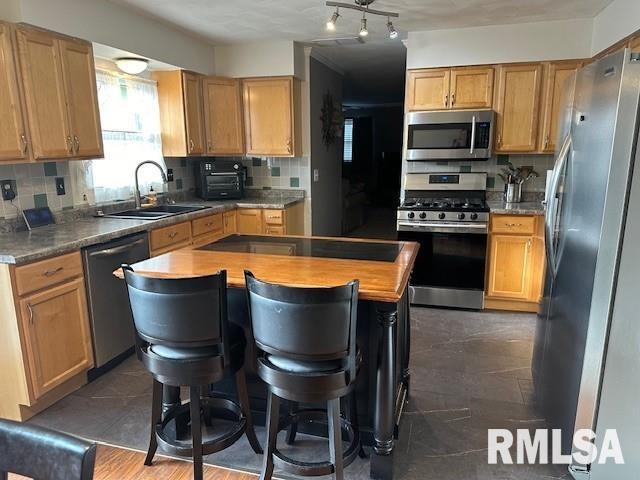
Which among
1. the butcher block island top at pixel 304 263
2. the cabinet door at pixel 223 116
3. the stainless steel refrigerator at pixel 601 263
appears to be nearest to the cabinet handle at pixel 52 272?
the butcher block island top at pixel 304 263

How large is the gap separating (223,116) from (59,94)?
184 centimetres

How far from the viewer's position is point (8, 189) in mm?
2738

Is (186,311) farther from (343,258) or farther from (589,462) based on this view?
(589,462)

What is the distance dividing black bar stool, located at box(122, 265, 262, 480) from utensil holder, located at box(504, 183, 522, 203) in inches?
124

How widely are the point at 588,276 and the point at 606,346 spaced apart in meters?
0.28

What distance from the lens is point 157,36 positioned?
11.8 feet

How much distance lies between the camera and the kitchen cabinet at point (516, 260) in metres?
3.64

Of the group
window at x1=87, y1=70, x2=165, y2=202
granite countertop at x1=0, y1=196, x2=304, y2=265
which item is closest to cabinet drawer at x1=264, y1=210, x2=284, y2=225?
granite countertop at x1=0, y1=196, x2=304, y2=265

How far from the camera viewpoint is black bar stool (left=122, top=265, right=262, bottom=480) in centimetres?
158

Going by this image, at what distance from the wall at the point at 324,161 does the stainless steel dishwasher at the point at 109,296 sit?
2434 mm

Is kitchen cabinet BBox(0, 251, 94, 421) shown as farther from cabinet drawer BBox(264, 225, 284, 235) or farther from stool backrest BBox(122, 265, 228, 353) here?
cabinet drawer BBox(264, 225, 284, 235)

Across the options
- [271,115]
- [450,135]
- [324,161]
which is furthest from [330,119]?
[450,135]

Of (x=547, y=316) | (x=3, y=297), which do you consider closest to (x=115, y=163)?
(x=3, y=297)

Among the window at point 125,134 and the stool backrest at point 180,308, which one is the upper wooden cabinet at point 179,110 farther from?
the stool backrest at point 180,308
